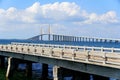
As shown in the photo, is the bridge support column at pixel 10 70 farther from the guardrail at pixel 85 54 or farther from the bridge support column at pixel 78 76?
the bridge support column at pixel 78 76

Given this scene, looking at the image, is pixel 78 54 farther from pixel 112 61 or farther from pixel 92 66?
pixel 112 61

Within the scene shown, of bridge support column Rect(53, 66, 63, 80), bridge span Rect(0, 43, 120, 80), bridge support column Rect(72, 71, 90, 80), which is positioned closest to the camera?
bridge span Rect(0, 43, 120, 80)

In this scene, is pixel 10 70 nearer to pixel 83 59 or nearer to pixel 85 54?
pixel 83 59

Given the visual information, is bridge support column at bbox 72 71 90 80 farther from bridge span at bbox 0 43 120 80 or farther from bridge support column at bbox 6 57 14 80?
bridge support column at bbox 6 57 14 80

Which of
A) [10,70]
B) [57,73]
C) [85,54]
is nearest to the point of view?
[85,54]

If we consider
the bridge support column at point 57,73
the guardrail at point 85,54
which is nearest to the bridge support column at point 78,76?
the bridge support column at point 57,73

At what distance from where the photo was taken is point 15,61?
173ft

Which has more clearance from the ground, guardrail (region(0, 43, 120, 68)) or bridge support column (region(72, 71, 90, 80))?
guardrail (region(0, 43, 120, 68))

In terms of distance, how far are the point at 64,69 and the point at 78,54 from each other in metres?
3.58

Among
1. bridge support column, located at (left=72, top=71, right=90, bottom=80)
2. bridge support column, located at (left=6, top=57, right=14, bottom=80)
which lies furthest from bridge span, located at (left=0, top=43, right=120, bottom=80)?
bridge support column, located at (left=6, top=57, right=14, bottom=80)

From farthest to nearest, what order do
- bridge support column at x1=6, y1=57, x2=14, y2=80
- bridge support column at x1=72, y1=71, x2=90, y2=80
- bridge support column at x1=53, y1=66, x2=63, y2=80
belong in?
bridge support column at x1=6, y1=57, x2=14, y2=80, bridge support column at x1=72, y1=71, x2=90, y2=80, bridge support column at x1=53, y1=66, x2=63, y2=80

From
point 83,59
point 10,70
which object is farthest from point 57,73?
point 10,70

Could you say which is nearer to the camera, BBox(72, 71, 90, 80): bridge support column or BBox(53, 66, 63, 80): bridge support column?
BBox(53, 66, 63, 80): bridge support column

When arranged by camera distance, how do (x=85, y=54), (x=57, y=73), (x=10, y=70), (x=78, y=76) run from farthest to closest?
(x=10, y=70) < (x=78, y=76) < (x=57, y=73) < (x=85, y=54)
